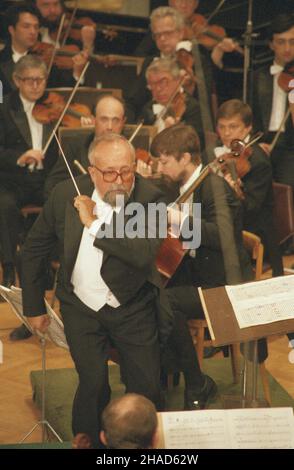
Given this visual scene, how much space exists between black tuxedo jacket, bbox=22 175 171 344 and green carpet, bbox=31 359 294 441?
463 mm

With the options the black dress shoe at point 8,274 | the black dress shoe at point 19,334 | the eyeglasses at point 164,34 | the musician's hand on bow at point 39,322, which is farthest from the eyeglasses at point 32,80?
the musician's hand on bow at point 39,322

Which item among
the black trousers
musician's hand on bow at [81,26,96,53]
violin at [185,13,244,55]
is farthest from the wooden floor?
violin at [185,13,244,55]

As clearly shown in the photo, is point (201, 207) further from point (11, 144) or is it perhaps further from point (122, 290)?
point (11, 144)

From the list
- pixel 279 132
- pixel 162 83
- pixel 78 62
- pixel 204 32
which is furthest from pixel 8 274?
pixel 204 32

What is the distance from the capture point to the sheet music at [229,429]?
1.94 m

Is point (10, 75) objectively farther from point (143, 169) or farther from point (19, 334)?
point (19, 334)

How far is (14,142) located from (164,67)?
0.91 metres

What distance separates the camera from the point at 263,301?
7.95 feet

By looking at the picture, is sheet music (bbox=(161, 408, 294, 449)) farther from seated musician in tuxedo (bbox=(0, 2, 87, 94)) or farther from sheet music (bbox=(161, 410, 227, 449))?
seated musician in tuxedo (bbox=(0, 2, 87, 94))

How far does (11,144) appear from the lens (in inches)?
172

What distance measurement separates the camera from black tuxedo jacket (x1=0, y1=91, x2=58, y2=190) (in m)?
4.30

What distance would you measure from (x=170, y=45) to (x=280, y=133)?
840mm

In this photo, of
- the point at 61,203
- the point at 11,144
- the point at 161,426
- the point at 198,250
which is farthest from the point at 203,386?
the point at 11,144

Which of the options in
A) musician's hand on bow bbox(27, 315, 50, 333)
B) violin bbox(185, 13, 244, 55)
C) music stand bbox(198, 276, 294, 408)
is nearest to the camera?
music stand bbox(198, 276, 294, 408)
